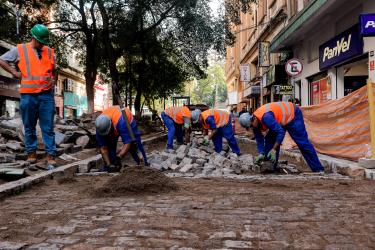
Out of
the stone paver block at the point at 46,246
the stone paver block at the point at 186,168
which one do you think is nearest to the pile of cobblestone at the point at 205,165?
the stone paver block at the point at 186,168

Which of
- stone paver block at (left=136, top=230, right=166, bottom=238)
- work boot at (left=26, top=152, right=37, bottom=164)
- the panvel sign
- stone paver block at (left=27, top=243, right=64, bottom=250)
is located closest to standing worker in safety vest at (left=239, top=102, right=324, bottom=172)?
work boot at (left=26, top=152, right=37, bottom=164)

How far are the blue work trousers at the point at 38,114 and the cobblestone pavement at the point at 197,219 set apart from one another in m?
1.11

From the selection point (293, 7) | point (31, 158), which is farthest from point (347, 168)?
point (293, 7)

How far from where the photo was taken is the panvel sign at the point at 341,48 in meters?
10.5

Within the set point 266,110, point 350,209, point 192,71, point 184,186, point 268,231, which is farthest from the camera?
point 192,71

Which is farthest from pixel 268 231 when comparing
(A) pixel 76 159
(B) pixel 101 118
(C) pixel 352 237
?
(A) pixel 76 159

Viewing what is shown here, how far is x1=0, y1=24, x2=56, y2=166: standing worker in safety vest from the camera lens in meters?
5.82

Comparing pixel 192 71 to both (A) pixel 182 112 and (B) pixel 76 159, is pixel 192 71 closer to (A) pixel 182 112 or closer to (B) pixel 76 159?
(A) pixel 182 112

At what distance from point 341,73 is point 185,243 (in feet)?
35.7

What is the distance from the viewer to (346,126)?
777 centimetres

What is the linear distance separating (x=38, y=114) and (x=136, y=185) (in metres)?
2.20

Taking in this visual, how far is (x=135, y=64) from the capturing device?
23703 millimetres

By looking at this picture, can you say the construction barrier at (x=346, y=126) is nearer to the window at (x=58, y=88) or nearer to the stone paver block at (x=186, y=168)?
the stone paver block at (x=186, y=168)

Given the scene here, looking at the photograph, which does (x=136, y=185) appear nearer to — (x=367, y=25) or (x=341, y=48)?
(x=367, y=25)
